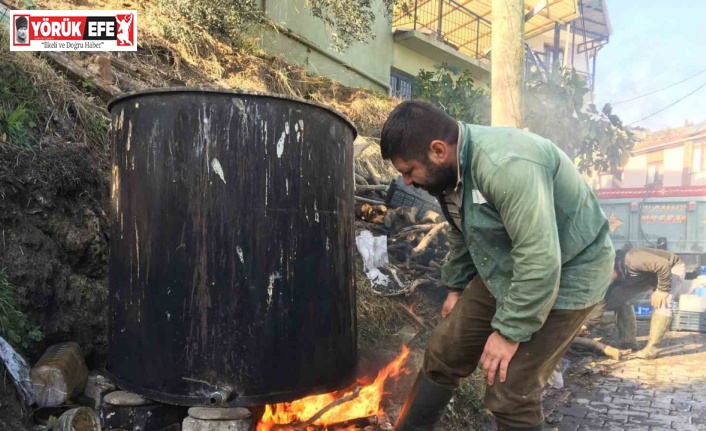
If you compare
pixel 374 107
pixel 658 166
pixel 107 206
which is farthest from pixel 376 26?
pixel 658 166

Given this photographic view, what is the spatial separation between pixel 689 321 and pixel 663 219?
6620 millimetres

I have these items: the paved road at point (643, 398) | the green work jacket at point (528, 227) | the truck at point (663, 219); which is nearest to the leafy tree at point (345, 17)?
the paved road at point (643, 398)

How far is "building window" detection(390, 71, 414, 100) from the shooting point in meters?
14.5

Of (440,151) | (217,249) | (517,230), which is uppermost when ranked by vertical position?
(440,151)

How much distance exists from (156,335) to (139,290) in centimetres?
23

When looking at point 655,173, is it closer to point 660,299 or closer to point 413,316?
point 660,299

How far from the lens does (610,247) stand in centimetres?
236

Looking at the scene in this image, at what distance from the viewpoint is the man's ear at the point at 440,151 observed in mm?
2146

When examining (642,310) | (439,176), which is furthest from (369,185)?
(642,310)

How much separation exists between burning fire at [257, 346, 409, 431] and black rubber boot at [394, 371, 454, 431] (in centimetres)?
38

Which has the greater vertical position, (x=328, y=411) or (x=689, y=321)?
(x=328, y=411)

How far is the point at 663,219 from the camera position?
46.1ft

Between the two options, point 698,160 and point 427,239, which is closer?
point 427,239

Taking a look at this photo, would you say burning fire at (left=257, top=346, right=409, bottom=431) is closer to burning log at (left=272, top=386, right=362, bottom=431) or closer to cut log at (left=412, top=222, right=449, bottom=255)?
burning log at (left=272, top=386, right=362, bottom=431)
